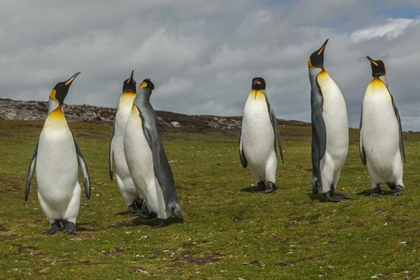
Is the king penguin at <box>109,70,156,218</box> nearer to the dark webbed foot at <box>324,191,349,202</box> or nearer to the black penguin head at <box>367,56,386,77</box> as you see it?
the dark webbed foot at <box>324,191,349,202</box>

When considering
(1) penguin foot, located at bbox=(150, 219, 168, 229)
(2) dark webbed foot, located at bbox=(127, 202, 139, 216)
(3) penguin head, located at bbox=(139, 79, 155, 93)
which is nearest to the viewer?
(1) penguin foot, located at bbox=(150, 219, 168, 229)

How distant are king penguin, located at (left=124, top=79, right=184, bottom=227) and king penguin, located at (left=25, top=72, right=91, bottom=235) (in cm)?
114

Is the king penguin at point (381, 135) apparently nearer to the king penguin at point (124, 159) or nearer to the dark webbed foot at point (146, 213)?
the dark webbed foot at point (146, 213)

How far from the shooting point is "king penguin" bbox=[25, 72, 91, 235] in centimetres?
1169

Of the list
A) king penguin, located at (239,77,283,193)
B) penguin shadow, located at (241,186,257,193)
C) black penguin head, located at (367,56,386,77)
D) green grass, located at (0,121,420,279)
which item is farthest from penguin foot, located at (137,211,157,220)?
black penguin head, located at (367,56,386,77)

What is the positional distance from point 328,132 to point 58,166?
559 centimetres

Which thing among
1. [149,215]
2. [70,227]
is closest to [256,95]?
[149,215]

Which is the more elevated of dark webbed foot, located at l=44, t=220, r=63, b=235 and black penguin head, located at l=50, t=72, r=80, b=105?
black penguin head, located at l=50, t=72, r=80, b=105

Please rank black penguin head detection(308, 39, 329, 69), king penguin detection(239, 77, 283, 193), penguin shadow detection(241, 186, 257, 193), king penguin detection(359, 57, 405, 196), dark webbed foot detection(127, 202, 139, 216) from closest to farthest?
king penguin detection(359, 57, 405, 196)
black penguin head detection(308, 39, 329, 69)
dark webbed foot detection(127, 202, 139, 216)
king penguin detection(239, 77, 283, 193)
penguin shadow detection(241, 186, 257, 193)

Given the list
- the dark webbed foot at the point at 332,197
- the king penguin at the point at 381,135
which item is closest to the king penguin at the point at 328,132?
the dark webbed foot at the point at 332,197

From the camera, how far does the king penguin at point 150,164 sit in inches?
474

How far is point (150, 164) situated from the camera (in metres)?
12.2

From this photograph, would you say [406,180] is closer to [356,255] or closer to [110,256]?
[356,255]

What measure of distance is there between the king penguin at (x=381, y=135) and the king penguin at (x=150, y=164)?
14.4ft
